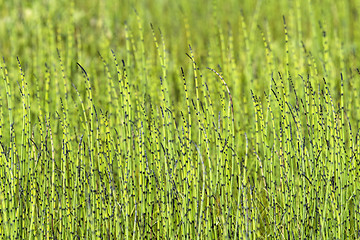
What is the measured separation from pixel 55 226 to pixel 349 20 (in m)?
2.76

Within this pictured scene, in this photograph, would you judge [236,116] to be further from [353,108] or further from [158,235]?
[158,235]

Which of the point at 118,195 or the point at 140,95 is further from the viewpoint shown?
the point at 140,95

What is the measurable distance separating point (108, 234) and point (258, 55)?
1887 millimetres

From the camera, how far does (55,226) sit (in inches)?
70.2

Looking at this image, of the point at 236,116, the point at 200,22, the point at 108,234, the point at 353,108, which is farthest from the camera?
the point at 200,22

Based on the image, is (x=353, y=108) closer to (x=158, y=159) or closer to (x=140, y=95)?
(x=140, y=95)

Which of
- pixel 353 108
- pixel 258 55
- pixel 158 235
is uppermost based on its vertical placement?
pixel 258 55

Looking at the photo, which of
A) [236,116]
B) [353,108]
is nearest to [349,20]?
[353,108]

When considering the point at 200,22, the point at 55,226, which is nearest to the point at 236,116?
the point at 55,226

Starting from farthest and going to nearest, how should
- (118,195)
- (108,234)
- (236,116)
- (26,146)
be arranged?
(236,116)
(118,195)
(26,146)
(108,234)

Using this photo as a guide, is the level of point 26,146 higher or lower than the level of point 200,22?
lower

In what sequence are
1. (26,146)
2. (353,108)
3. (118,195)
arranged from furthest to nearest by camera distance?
1. (353,108)
2. (118,195)
3. (26,146)

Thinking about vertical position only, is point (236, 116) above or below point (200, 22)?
below

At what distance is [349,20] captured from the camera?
3648mm
